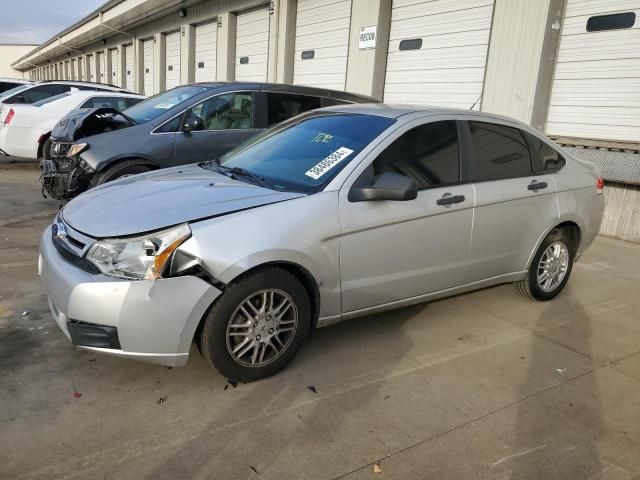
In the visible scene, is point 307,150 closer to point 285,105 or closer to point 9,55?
point 285,105

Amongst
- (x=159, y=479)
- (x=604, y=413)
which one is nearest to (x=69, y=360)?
(x=159, y=479)

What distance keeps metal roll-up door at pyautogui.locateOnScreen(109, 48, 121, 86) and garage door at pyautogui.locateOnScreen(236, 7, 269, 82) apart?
16116 millimetres

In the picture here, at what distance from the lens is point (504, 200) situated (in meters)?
4.24

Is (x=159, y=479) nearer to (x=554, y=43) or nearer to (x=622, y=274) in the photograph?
(x=622, y=274)

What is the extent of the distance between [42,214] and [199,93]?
2.79m

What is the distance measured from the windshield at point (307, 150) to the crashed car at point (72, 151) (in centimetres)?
271

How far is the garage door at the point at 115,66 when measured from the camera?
30572 millimetres

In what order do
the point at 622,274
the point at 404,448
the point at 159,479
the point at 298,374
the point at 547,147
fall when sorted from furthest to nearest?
the point at 622,274
the point at 547,147
the point at 298,374
the point at 404,448
the point at 159,479

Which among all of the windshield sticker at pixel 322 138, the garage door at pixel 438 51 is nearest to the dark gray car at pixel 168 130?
the windshield sticker at pixel 322 138

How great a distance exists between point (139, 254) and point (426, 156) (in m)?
2.08

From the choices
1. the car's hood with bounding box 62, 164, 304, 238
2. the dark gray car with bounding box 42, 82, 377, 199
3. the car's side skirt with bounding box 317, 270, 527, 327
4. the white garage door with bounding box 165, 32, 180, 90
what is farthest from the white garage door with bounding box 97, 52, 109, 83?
the car's side skirt with bounding box 317, 270, 527, 327

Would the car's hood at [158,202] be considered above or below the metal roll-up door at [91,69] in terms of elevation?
below

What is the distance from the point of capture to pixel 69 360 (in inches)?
136

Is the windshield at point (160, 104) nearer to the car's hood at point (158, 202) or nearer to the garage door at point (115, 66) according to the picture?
the car's hood at point (158, 202)
